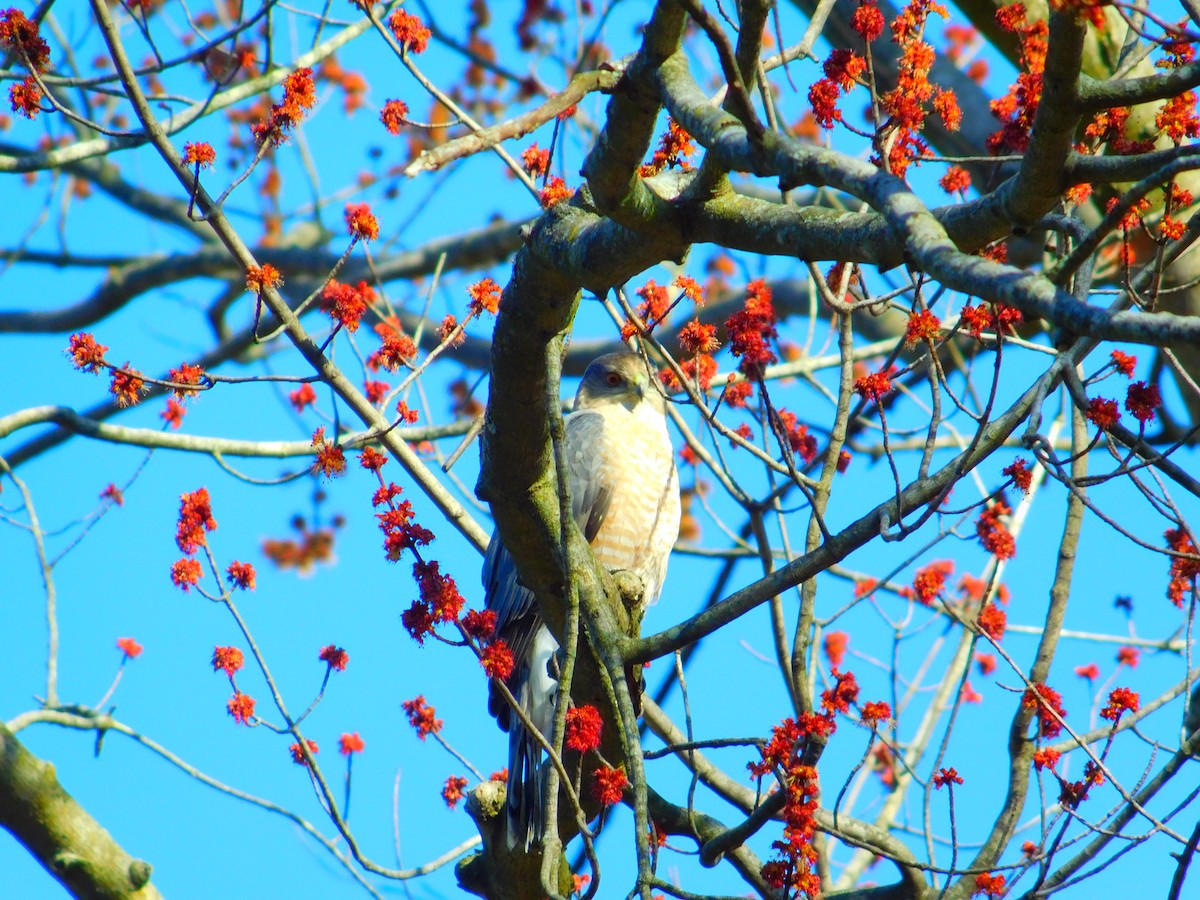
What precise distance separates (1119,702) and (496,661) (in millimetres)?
1520

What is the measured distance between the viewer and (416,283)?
7.92m

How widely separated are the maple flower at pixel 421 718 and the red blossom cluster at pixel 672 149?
4.99 feet

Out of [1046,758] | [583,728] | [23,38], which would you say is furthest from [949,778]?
[23,38]

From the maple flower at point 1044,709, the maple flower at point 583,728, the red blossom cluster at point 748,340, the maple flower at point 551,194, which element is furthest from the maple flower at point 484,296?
the maple flower at point 1044,709

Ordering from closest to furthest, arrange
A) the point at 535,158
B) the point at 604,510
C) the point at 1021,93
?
the point at 1021,93
the point at 535,158
the point at 604,510

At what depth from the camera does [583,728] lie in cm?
265

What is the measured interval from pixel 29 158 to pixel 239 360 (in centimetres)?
365

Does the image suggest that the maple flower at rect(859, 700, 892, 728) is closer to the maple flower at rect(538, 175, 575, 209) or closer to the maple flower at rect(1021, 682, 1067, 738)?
the maple flower at rect(1021, 682, 1067, 738)

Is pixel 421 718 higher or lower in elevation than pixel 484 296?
lower

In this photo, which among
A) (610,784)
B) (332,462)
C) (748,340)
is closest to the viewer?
(610,784)

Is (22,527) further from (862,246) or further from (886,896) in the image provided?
(862,246)

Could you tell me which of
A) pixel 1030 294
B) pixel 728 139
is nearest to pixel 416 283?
pixel 728 139

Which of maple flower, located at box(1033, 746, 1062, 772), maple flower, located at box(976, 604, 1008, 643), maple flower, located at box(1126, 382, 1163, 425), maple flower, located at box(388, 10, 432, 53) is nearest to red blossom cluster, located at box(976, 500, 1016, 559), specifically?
maple flower, located at box(976, 604, 1008, 643)

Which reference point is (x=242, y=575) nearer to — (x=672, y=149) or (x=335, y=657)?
(x=335, y=657)
